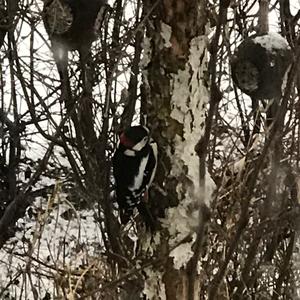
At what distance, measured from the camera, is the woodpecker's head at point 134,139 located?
132cm

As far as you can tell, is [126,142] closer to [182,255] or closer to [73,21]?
[73,21]

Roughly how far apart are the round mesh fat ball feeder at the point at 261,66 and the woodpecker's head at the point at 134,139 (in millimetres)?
195

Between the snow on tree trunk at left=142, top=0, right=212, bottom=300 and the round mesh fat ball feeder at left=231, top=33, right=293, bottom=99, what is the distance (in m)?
0.25

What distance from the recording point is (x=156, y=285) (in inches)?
64.9

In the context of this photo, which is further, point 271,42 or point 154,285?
point 154,285

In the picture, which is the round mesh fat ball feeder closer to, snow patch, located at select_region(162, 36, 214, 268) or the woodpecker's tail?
snow patch, located at select_region(162, 36, 214, 268)

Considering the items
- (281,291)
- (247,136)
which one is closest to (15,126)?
(247,136)

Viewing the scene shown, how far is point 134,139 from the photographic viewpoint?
4.35ft

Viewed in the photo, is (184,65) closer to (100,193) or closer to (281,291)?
(100,193)

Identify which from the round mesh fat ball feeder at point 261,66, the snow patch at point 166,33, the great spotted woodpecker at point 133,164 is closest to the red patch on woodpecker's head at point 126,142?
the great spotted woodpecker at point 133,164

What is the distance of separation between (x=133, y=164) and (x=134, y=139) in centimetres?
4

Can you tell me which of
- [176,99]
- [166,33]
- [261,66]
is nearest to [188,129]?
[176,99]

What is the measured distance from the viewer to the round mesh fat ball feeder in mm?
1315

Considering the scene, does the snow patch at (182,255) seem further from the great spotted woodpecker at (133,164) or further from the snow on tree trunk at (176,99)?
the great spotted woodpecker at (133,164)
